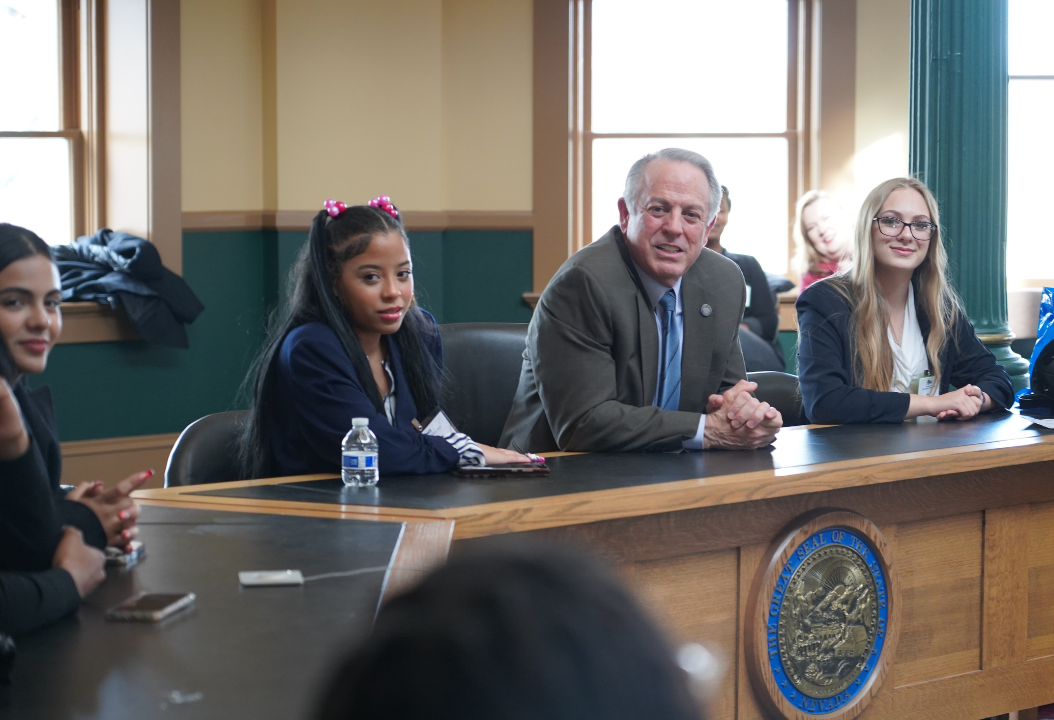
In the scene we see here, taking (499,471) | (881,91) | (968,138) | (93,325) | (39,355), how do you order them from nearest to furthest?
(39,355)
(499,471)
(968,138)
(93,325)
(881,91)

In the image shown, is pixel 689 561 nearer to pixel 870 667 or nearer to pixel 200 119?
pixel 870 667

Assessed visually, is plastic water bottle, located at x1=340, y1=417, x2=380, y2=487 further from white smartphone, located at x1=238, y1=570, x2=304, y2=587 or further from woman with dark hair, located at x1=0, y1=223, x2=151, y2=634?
white smartphone, located at x1=238, y1=570, x2=304, y2=587

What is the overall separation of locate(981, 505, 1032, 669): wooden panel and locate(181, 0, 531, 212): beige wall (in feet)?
10.5

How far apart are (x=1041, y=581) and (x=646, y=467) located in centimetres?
93

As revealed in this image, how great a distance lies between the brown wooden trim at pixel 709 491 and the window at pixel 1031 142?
Result: 353 cm

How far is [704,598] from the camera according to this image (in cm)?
196

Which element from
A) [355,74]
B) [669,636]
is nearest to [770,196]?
[355,74]

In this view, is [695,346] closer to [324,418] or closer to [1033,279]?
[324,418]

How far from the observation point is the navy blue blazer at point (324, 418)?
1.99 m

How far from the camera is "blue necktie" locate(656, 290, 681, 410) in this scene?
97.0 inches

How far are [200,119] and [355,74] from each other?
0.67 m

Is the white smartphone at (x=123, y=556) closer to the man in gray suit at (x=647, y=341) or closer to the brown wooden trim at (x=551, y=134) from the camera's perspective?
the man in gray suit at (x=647, y=341)

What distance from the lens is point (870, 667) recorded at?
2.10 metres

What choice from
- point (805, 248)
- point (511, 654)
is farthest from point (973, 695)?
point (805, 248)
